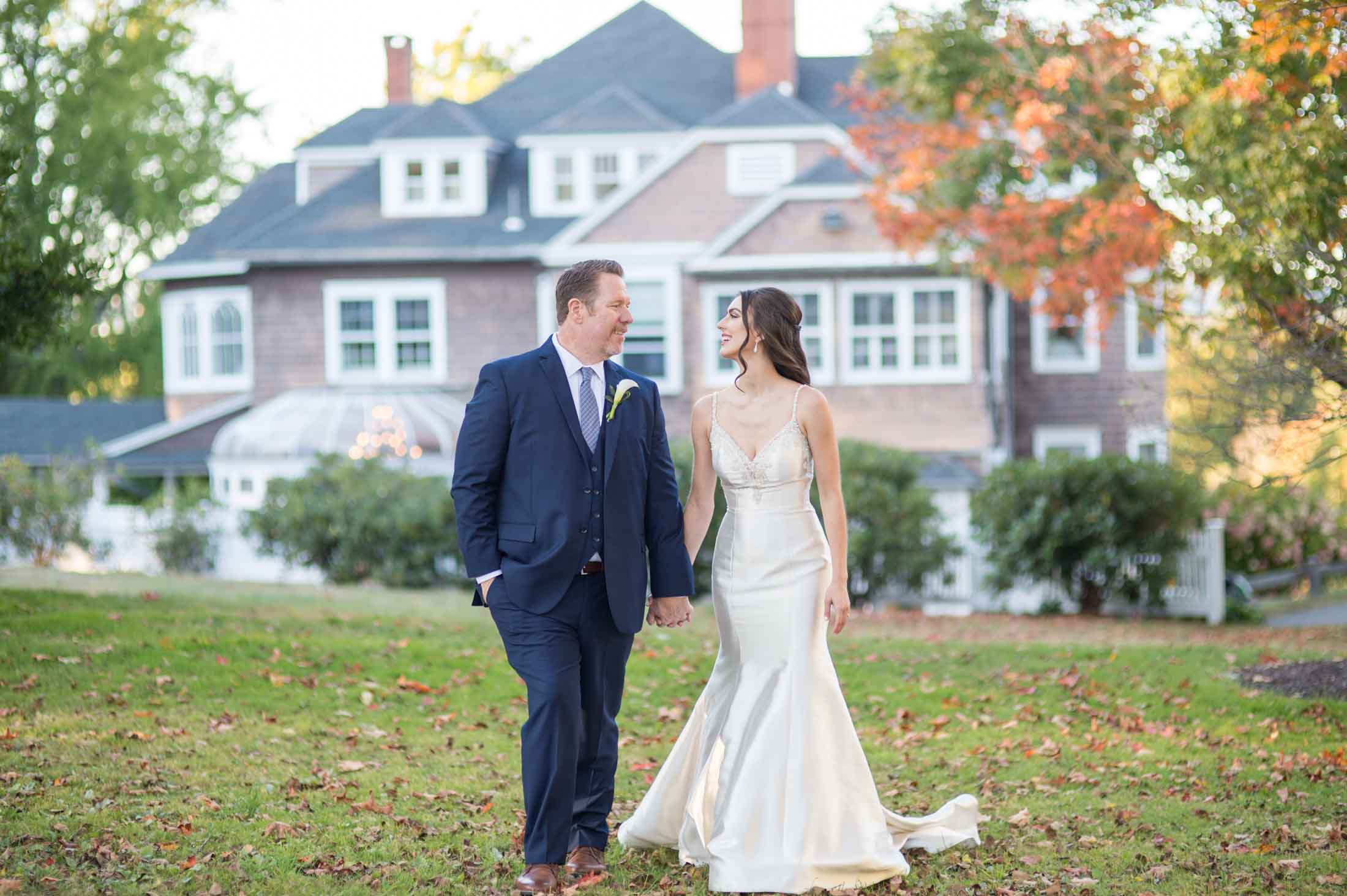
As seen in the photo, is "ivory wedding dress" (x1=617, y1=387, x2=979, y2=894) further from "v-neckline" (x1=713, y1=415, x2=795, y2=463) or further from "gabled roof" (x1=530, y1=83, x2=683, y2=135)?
"gabled roof" (x1=530, y1=83, x2=683, y2=135)

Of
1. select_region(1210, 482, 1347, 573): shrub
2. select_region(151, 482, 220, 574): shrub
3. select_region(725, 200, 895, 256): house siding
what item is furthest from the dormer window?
select_region(1210, 482, 1347, 573): shrub

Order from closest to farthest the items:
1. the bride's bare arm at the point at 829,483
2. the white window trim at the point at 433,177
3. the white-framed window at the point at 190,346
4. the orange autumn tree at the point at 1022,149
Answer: the bride's bare arm at the point at 829,483, the orange autumn tree at the point at 1022,149, the white window trim at the point at 433,177, the white-framed window at the point at 190,346

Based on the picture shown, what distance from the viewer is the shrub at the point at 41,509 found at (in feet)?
65.5

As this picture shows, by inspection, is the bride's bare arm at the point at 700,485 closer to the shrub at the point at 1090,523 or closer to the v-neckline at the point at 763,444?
the v-neckline at the point at 763,444

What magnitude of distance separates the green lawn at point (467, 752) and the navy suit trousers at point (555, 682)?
14.5 inches

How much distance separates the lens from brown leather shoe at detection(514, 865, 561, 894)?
220 inches

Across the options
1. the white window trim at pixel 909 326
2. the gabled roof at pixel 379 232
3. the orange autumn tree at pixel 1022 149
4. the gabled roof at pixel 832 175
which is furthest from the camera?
the gabled roof at pixel 379 232

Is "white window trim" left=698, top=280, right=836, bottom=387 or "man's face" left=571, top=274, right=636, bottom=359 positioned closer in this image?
"man's face" left=571, top=274, right=636, bottom=359

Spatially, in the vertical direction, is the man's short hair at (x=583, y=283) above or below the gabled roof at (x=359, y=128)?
below

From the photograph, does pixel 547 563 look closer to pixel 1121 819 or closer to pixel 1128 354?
pixel 1121 819

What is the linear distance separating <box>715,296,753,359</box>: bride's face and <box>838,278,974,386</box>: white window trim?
1974cm

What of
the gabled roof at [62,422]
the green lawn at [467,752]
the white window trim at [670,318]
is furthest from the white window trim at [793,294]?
the gabled roof at [62,422]

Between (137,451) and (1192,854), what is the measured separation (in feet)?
88.3

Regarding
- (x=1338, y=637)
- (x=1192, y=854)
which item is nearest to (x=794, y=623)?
(x=1192, y=854)
